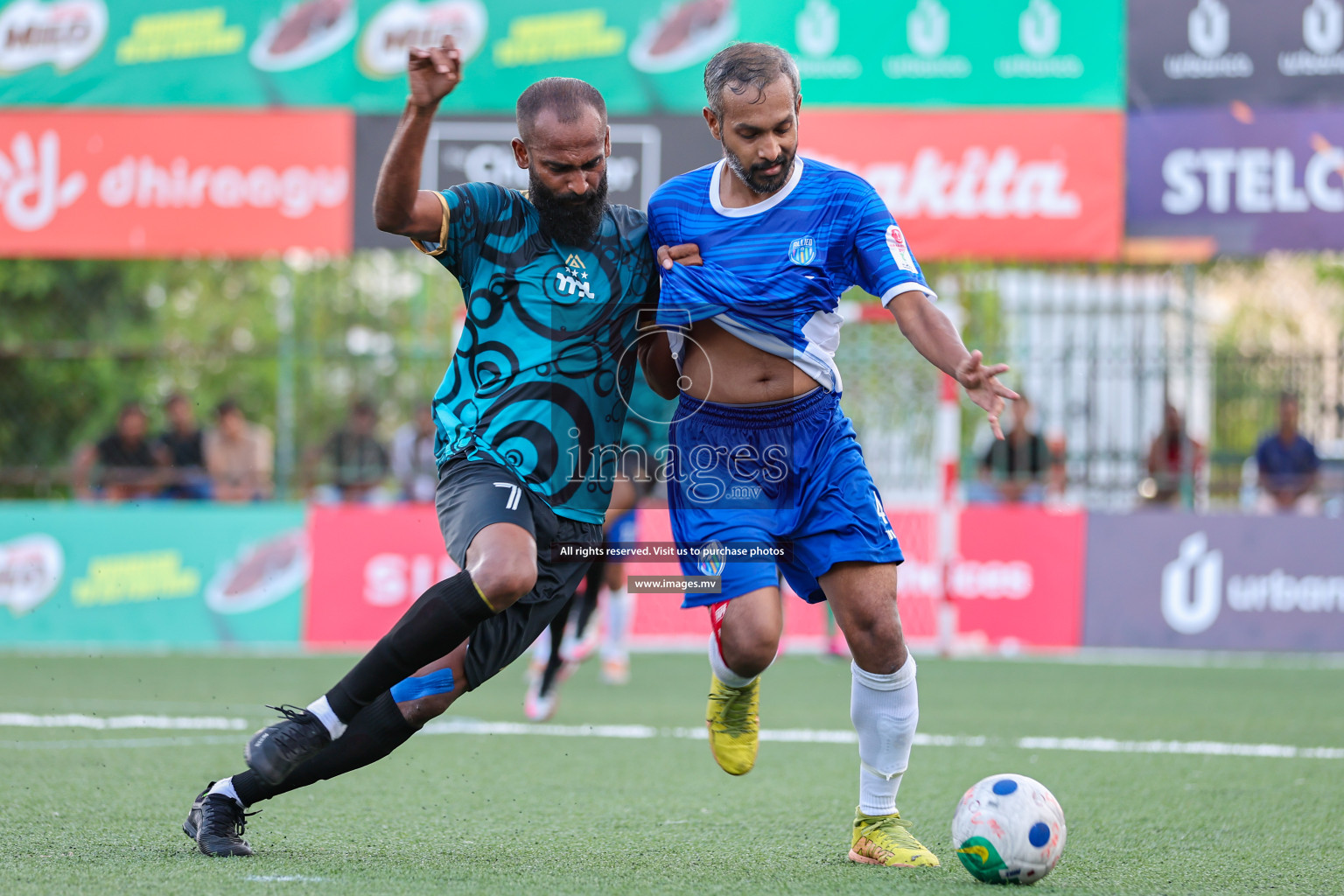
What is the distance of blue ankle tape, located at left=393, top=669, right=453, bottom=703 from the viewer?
4027mm

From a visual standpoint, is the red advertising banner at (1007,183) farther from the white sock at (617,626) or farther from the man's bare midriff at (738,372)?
the man's bare midriff at (738,372)

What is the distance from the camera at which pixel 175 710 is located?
798cm

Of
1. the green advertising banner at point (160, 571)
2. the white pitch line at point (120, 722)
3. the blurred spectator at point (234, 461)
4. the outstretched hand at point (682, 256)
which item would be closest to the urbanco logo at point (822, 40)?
the green advertising banner at point (160, 571)

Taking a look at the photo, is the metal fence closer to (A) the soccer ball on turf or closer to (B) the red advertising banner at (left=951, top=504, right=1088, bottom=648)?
(B) the red advertising banner at (left=951, top=504, right=1088, bottom=648)

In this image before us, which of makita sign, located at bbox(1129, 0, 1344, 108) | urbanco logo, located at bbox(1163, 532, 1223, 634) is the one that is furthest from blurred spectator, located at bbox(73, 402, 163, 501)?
makita sign, located at bbox(1129, 0, 1344, 108)

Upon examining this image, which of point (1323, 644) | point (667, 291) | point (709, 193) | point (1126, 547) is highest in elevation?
point (709, 193)

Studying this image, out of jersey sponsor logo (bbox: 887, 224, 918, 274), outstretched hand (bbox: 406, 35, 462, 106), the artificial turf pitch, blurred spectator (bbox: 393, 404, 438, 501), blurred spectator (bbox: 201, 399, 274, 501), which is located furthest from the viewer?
blurred spectator (bbox: 201, 399, 274, 501)

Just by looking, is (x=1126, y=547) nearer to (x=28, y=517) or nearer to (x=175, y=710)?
(x=175, y=710)

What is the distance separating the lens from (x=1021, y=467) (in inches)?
506

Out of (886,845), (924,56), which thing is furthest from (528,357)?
(924,56)

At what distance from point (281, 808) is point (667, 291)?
2.28 metres

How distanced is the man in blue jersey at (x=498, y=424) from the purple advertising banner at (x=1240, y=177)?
8.35m

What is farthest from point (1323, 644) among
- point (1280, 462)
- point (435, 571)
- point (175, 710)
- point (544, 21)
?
point (175, 710)

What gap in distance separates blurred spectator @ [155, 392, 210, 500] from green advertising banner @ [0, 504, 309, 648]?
484 millimetres
